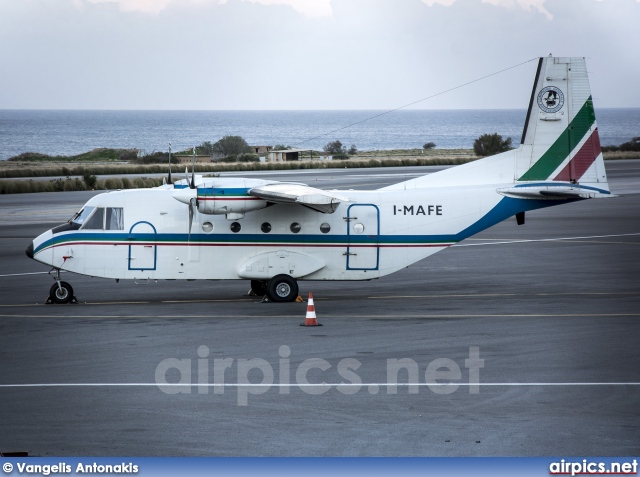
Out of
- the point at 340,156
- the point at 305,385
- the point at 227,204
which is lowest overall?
the point at 305,385

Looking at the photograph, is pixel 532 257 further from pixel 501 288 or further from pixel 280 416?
pixel 280 416

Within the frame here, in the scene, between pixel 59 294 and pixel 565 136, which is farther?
pixel 565 136

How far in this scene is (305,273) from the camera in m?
22.9

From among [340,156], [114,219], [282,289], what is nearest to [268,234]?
[282,289]

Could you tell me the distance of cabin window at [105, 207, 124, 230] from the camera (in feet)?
74.9

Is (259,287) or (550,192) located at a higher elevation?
(550,192)

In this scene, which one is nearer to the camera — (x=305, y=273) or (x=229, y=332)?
(x=229, y=332)

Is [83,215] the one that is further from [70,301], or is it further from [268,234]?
[268,234]

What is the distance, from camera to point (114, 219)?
22.9 m

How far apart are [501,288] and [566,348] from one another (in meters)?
8.10

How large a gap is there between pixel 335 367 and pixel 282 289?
749cm

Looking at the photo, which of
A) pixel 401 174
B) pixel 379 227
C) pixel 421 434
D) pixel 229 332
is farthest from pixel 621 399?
pixel 401 174

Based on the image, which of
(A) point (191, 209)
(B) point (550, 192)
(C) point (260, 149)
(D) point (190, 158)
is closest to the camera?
(A) point (191, 209)

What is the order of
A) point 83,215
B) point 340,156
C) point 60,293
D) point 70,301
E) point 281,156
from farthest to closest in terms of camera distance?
point 340,156, point 281,156, point 83,215, point 70,301, point 60,293
